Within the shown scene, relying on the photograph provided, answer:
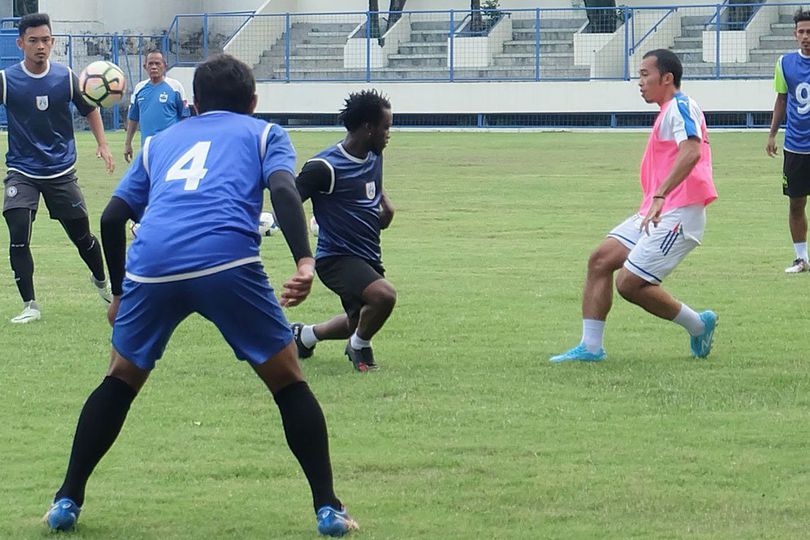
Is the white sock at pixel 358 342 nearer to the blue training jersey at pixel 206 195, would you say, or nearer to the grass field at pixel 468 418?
the grass field at pixel 468 418

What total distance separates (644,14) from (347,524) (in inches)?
1395

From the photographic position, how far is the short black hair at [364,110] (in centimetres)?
857

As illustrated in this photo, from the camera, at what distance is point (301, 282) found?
546cm

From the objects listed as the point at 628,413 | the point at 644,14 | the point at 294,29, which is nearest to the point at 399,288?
the point at 628,413

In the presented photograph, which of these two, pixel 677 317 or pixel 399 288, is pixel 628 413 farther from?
pixel 399 288

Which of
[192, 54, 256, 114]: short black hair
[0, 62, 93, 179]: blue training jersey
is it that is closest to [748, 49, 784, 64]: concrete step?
[0, 62, 93, 179]: blue training jersey

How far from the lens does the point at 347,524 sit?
5457mm

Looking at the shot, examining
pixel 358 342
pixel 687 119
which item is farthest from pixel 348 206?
pixel 687 119

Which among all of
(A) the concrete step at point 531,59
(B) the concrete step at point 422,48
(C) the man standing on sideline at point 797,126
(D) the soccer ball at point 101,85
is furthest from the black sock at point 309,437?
(B) the concrete step at point 422,48

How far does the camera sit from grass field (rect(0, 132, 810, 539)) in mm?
5832

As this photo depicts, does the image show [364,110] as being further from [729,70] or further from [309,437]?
[729,70]

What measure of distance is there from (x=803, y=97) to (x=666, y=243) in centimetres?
566

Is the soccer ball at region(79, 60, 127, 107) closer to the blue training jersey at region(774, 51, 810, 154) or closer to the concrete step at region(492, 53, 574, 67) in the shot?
the blue training jersey at region(774, 51, 810, 154)

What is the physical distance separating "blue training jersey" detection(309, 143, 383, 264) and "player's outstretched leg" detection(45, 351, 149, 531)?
3221 millimetres
